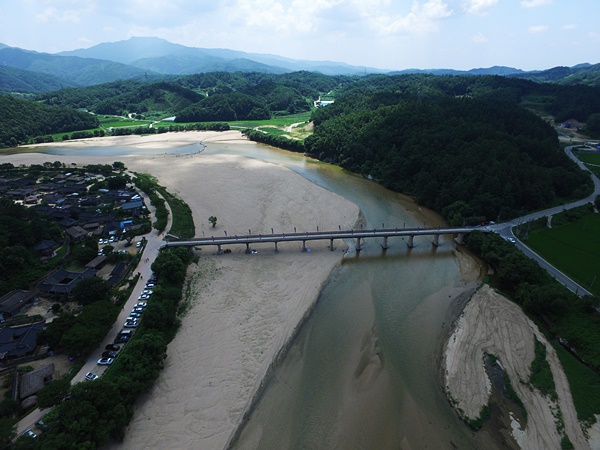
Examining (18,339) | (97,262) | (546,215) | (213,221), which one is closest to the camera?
(18,339)

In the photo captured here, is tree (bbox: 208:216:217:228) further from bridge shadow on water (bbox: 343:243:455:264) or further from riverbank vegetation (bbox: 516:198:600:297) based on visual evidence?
riverbank vegetation (bbox: 516:198:600:297)

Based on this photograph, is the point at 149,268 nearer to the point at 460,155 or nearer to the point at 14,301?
the point at 14,301

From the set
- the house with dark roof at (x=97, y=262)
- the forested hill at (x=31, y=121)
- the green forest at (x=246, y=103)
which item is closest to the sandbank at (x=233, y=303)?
the house with dark roof at (x=97, y=262)

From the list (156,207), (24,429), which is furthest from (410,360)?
(156,207)

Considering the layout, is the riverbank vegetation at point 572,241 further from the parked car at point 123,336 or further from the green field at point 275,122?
the green field at point 275,122

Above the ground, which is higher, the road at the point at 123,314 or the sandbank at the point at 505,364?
the road at the point at 123,314

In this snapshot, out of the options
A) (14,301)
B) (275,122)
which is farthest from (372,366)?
(275,122)

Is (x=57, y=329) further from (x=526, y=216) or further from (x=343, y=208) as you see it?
(x=526, y=216)
